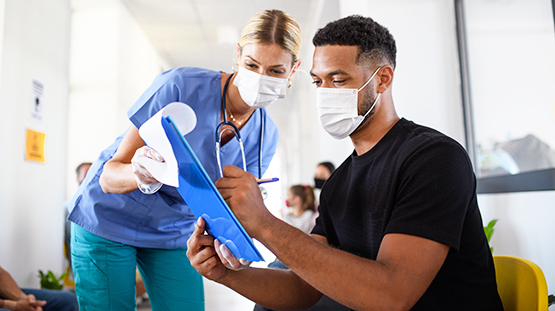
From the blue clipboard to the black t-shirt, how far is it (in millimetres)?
287


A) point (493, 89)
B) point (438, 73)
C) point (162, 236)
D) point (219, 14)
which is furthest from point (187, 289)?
point (219, 14)

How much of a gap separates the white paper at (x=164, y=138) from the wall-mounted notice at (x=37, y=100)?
7.32ft

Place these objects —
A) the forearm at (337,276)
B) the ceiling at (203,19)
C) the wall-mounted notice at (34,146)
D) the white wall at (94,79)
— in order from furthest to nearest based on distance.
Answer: the ceiling at (203,19), the white wall at (94,79), the wall-mounted notice at (34,146), the forearm at (337,276)

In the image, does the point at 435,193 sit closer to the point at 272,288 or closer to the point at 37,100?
the point at 272,288

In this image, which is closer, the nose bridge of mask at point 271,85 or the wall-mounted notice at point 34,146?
the nose bridge of mask at point 271,85

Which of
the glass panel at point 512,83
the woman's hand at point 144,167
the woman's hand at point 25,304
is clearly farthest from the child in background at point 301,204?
the woman's hand at point 144,167

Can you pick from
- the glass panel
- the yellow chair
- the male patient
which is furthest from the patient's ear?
the glass panel

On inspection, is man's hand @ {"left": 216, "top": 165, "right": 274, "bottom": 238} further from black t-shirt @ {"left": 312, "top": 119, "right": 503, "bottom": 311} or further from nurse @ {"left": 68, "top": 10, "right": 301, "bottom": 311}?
nurse @ {"left": 68, "top": 10, "right": 301, "bottom": 311}

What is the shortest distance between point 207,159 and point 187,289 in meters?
0.39

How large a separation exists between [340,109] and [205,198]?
1.75ft

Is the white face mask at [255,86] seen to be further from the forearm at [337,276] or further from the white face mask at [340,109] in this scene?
the forearm at [337,276]

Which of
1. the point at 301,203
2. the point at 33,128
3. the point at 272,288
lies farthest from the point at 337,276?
the point at 301,203

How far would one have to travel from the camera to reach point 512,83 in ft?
6.06

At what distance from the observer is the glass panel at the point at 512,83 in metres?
1.58
